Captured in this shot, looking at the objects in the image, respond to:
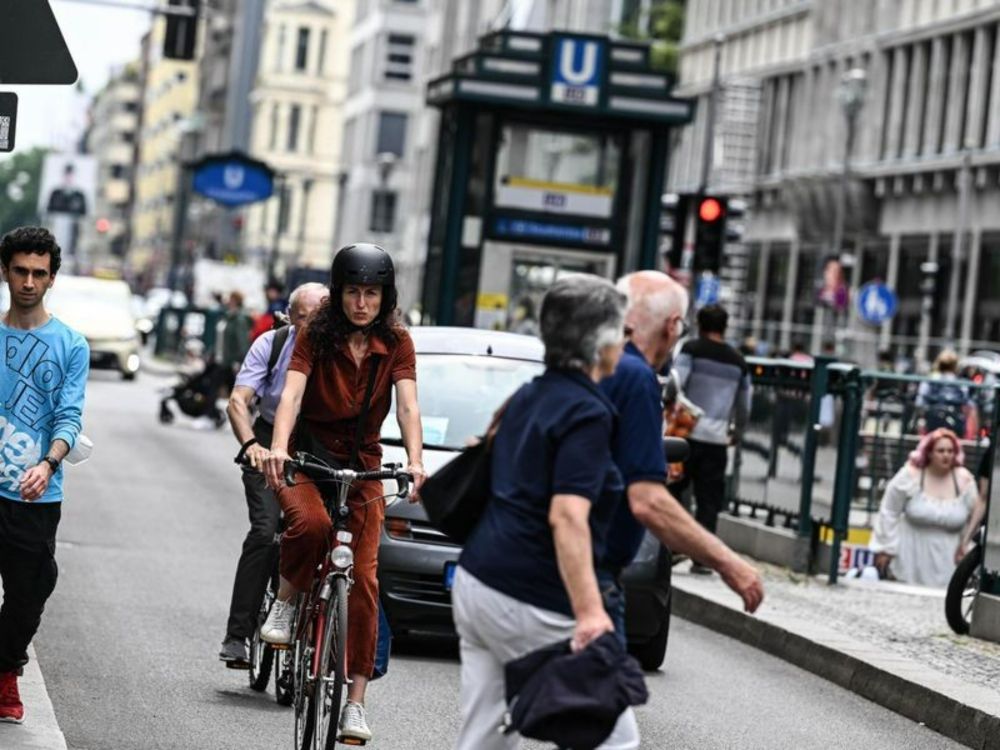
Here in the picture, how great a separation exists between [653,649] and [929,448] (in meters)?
7.10

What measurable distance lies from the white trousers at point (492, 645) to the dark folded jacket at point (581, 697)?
146mm

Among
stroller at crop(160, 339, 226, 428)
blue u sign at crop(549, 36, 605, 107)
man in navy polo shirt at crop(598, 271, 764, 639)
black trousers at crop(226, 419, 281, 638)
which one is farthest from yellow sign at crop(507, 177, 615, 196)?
man in navy polo shirt at crop(598, 271, 764, 639)

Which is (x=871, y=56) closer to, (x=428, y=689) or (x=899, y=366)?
(x=899, y=366)

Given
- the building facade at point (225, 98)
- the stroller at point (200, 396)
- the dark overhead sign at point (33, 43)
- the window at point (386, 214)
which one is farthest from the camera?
the building facade at point (225, 98)

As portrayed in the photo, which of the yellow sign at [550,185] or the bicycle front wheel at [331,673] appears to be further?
the yellow sign at [550,185]

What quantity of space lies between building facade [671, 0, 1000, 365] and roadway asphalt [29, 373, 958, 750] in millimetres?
29585

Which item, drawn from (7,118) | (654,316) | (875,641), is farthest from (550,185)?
(654,316)

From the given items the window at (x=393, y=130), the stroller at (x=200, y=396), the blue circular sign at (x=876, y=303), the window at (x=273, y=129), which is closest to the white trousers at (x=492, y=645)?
the stroller at (x=200, y=396)

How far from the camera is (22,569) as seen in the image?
9023 millimetres

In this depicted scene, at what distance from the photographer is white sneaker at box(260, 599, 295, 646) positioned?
31.7 ft

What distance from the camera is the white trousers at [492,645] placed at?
6.38m

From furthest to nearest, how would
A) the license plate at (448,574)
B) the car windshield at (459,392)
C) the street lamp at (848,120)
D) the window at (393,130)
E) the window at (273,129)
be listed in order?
the window at (273,129)
the window at (393,130)
the street lamp at (848,120)
the car windshield at (459,392)
the license plate at (448,574)

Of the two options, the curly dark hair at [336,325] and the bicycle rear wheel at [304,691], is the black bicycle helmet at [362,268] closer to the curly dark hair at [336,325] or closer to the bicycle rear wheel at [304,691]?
the curly dark hair at [336,325]

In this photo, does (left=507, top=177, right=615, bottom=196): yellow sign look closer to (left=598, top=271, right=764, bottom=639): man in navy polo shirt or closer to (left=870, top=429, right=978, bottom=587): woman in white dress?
(left=870, top=429, right=978, bottom=587): woman in white dress
